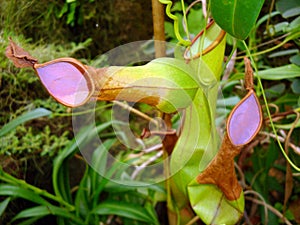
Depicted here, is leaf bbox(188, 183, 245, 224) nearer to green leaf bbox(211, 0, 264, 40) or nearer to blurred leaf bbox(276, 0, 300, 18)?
green leaf bbox(211, 0, 264, 40)

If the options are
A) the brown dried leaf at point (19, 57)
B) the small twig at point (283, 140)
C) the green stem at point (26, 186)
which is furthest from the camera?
the green stem at point (26, 186)

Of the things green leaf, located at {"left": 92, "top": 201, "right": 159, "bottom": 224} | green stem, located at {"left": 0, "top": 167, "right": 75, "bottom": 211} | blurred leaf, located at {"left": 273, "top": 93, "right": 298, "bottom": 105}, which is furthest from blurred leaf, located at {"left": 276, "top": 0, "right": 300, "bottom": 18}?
green stem, located at {"left": 0, "top": 167, "right": 75, "bottom": 211}

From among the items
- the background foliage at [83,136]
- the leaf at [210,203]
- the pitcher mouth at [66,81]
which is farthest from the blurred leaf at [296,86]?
the pitcher mouth at [66,81]

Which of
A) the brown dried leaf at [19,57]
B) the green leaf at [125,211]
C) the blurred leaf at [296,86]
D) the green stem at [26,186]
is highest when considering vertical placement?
the brown dried leaf at [19,57]

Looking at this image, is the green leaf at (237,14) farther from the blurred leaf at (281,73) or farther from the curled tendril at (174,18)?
the blurred leaf at (281,73)

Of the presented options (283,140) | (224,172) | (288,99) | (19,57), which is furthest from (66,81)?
(288,99)

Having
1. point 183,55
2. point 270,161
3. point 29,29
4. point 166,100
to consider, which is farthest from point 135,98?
point 29,29
